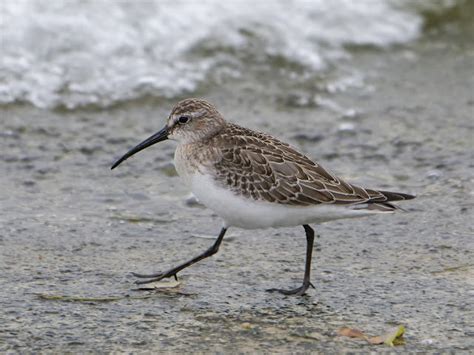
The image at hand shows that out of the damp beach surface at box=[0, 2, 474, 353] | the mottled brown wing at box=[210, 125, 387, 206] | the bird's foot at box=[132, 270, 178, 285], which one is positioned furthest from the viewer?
the bird's foot at box=[132, 270, 178, 285]

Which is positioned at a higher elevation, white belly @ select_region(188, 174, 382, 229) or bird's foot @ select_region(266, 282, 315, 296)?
white belly @ select_region(188, 174, 382, 229)

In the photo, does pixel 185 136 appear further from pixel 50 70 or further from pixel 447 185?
pixel 50 70

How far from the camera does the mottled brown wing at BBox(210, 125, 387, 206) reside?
18.1ft

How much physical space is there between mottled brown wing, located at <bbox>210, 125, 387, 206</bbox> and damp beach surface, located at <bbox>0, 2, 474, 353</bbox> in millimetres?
571

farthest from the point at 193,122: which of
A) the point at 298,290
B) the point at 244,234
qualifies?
the point at 298,290

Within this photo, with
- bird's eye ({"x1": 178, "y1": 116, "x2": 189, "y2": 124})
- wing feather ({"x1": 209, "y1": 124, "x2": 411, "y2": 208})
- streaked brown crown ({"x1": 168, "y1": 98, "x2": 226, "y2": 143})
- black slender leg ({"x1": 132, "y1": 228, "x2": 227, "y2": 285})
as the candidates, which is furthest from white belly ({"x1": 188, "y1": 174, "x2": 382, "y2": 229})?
bird's eye ({"x1": 178, "y1": 116, "x2": 189, "y2": 124})

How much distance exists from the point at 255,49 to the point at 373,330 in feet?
20.1

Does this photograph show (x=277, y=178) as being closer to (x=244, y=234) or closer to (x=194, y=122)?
(x=194, y=122)

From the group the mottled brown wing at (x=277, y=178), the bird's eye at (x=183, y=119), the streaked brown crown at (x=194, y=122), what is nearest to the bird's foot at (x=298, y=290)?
the mottled brown wing at (x=277, y=178)

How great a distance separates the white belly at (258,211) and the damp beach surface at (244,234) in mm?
435

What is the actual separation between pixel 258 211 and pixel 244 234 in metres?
1.20

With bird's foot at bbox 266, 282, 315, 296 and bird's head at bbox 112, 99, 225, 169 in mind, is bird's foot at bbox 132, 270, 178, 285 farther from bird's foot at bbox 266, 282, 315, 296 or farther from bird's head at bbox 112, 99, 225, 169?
bird's head at bbox 112, 99, 225, 169

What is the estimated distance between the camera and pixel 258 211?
5.52 meters

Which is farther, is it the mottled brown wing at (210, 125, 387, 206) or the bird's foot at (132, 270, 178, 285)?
the bird's foot at (132, 270, 178, 285)
